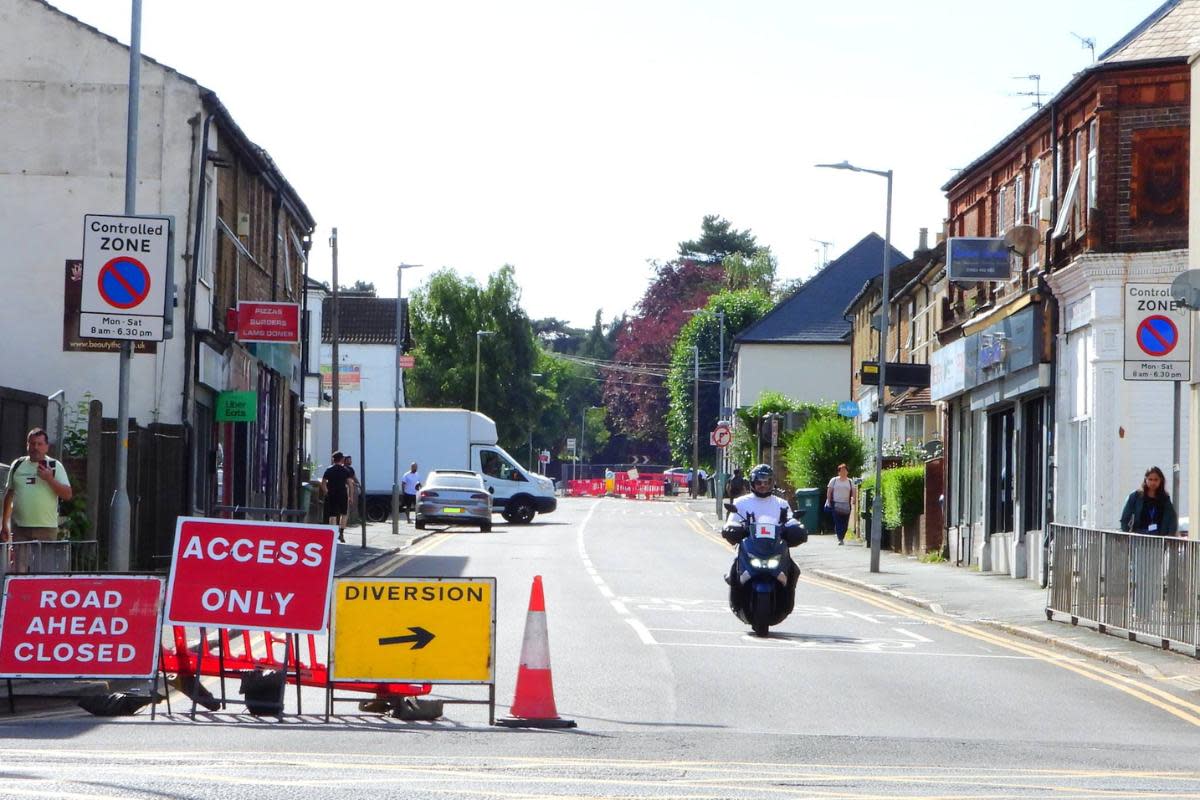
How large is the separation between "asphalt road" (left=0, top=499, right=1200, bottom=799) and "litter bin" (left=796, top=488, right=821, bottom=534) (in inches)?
1040

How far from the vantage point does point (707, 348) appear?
96.8 meters

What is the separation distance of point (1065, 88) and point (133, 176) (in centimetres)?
1500

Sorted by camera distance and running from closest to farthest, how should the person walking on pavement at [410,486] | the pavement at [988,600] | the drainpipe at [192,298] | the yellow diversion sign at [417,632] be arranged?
the yellow diversion sign at [417,632], the pavement at [988,600], the drainpipe at [192,298], the person walking on pavement at [410,486]

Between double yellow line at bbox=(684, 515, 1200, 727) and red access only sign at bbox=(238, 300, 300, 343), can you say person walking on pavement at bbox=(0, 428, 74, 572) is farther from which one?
red access only sign at bbox=(238, 300, 300, 343)

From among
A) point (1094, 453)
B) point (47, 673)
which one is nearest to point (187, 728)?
point (47, 673)

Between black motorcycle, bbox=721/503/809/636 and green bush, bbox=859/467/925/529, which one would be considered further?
green bush, bbox=859/467/925/529

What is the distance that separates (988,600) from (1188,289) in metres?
8.10

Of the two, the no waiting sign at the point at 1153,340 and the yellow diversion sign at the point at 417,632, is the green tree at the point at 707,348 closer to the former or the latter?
the no waiting sign at the point at 1153,340

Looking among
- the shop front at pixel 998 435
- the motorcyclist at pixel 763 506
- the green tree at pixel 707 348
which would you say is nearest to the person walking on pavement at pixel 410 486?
the shop front at pixel 998 435

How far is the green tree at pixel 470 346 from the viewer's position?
318ft

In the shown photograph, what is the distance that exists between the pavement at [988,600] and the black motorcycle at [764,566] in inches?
109

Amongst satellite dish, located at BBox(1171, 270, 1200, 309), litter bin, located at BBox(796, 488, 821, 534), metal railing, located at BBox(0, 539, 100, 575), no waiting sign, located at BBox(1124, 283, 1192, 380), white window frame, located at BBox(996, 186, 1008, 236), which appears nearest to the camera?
metal railing, located at BBox(0, 539, 100, 575)

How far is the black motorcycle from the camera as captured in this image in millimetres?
17891

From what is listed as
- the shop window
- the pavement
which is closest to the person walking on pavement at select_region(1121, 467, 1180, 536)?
the pavement
